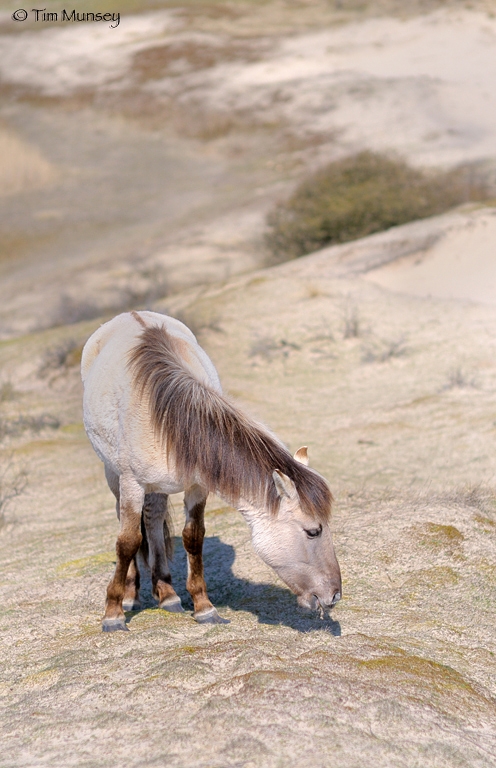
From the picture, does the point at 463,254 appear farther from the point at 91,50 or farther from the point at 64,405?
the point at 91,50

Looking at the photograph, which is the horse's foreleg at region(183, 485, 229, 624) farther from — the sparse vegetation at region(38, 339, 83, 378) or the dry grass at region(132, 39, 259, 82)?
the dry grass at region(132, 39, 259, 82)

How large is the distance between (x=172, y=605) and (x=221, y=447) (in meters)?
1.20

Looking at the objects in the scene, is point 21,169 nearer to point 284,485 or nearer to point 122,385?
point 122,385

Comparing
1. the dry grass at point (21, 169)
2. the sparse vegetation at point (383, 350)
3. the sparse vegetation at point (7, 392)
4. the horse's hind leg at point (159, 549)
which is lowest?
the dry grass at point (21, 169)

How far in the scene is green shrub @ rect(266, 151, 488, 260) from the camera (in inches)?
596

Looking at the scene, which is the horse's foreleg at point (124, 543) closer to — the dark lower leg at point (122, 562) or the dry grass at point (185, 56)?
the dark lower leg at point (122, 562)

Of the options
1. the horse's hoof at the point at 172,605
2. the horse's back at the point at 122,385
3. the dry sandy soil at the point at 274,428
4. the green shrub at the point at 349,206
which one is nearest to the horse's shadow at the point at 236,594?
the dry sandy soil at the point at 274,428

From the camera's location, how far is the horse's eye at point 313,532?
12.5 ft

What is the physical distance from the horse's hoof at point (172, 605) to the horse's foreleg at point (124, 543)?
35cm

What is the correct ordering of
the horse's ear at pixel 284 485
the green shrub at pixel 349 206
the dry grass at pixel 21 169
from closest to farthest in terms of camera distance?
the horse's ear at pixel 284 485, the green shrub at pixel 349 206, the dry grass at pixel 21 169

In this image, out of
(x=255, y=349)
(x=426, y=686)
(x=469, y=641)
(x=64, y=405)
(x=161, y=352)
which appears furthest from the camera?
(x=255, y=349)

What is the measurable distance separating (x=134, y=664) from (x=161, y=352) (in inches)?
65.1

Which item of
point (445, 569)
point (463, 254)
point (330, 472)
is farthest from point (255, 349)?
point (445, 569)

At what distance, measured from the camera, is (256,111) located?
29.1 metres
